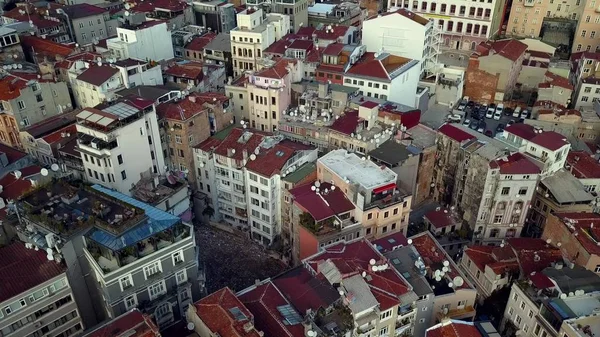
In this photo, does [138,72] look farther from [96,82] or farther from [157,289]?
[157,289]

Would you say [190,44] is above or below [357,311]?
above

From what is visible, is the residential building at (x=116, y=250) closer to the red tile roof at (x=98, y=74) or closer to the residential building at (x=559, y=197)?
the red tile roof at (x=98, y=74)

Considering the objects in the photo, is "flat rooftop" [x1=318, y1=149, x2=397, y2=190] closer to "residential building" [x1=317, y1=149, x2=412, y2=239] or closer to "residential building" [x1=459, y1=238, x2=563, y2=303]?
"residential building" [x1=317, y1=149, x2=412, y2=239]

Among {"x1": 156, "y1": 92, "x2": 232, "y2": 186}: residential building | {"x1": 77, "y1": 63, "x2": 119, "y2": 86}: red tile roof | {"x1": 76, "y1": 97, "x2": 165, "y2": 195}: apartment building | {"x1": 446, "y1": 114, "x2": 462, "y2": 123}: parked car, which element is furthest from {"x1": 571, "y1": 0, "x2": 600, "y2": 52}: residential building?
{"x1": 77, "y1": 63, "x2": 119, "y2": 86}: red tile roof

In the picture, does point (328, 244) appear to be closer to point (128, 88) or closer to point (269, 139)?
point (269, 139)

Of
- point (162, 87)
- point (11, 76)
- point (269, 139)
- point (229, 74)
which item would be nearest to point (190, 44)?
point (229, 74)
